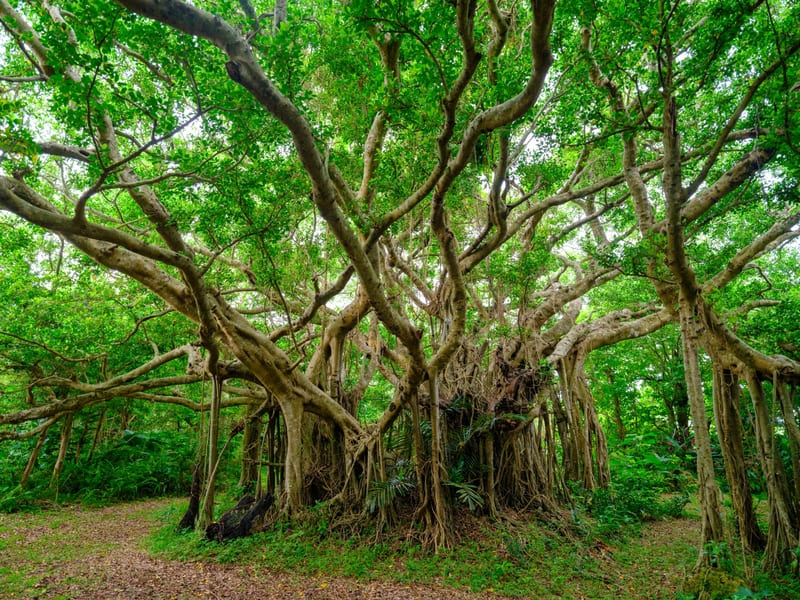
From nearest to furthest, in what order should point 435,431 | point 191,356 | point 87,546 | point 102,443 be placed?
point 435,431, point 87,546, point 191,356, point 102,443

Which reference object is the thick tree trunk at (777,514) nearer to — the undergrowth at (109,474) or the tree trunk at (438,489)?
the tree trunk at (438,489)

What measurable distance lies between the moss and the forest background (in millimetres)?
137

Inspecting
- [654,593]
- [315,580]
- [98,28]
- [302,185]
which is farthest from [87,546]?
[654,593]

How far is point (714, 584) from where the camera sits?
143 inches

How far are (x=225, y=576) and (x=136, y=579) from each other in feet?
2.82

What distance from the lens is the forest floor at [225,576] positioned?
418 centimetres

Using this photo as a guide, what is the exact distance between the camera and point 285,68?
3.87 meters

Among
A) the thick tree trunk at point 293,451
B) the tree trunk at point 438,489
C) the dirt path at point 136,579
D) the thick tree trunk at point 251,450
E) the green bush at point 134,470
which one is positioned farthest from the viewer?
the green bush at point 134,470

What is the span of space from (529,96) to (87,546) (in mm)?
7713

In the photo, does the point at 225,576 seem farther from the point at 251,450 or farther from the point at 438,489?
the point at 251,450

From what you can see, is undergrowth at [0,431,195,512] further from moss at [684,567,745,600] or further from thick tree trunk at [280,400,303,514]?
moss at [684,567,745,600]

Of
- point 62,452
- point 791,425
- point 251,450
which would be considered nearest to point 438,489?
point 791,425

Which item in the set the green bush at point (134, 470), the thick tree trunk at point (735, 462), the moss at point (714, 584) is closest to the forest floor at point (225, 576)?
the moss at point (714, 584)

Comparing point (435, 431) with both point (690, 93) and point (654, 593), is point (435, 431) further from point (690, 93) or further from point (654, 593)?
point (690, 93)
